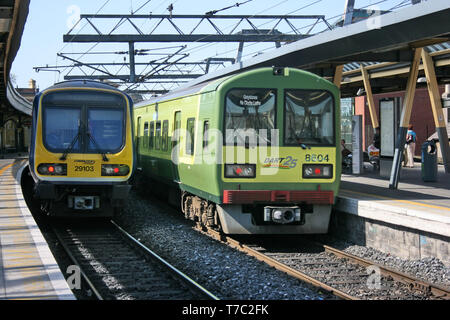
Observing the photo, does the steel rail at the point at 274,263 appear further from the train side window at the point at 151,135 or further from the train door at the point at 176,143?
the train side window at the point at 151,135

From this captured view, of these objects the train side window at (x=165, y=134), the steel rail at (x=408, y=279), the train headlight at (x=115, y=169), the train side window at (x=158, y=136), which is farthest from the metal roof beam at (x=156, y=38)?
the steel rail at (x=408, y=279)

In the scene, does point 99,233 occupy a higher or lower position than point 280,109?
lower

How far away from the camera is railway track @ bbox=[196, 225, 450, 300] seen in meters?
7.72

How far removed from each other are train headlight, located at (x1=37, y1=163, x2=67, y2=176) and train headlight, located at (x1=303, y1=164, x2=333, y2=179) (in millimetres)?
4644

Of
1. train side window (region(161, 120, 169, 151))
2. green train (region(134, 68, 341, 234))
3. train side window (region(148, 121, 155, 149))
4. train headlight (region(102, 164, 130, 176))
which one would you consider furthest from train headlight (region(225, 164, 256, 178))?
train side window (region(148, 121, 155, 149))

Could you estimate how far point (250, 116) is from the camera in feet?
34.9

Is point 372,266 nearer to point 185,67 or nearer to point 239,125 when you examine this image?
point 239,125

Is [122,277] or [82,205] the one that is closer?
[122,277]

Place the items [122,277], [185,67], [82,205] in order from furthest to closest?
1. [185,67]
2. [82,205]
3. [122,277]

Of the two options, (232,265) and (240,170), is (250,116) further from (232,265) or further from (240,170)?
(232,265)

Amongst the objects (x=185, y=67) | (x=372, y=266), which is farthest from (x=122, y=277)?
(x=185, y=67)

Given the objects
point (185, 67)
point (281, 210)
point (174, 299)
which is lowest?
point (174, 299)

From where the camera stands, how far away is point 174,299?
24.4 feet
